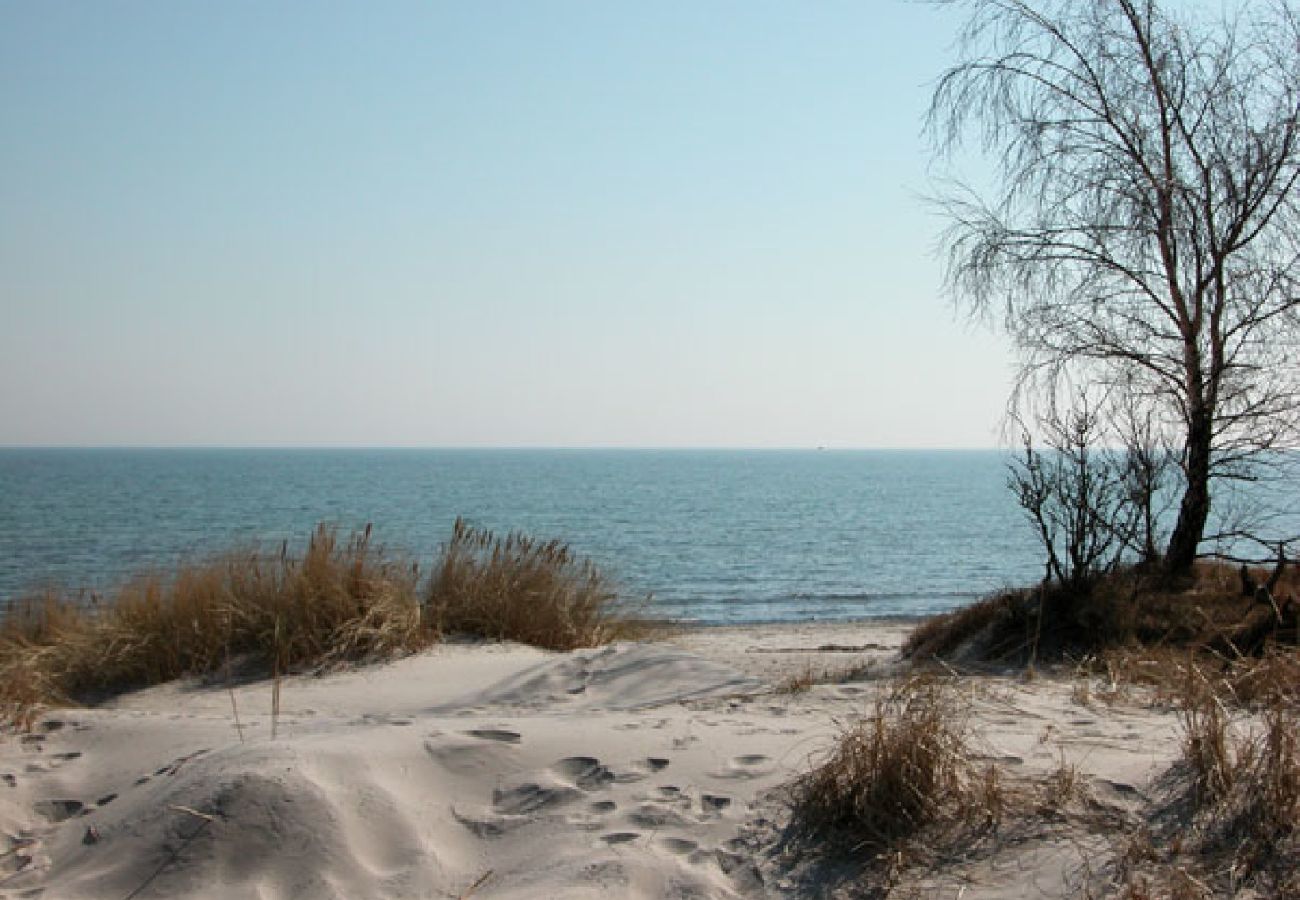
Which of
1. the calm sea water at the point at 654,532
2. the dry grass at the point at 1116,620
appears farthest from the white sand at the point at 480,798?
the calm sea water at the point at 654,532

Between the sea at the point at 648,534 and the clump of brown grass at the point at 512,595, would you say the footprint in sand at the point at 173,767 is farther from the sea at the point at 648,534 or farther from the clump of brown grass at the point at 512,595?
the sea at the point at 648,534

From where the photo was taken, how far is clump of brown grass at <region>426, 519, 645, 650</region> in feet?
33.9

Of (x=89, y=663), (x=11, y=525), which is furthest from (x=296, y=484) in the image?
(x=89, y=663)

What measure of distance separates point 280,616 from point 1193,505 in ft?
25.4

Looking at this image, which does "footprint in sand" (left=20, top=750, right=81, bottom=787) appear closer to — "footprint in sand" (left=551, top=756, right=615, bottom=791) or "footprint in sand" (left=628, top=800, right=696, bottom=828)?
"footprint in sand" (left=551, top=756, right=615, bottom=791)

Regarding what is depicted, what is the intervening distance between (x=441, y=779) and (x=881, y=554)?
30720mm

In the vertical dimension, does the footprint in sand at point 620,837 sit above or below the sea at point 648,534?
above

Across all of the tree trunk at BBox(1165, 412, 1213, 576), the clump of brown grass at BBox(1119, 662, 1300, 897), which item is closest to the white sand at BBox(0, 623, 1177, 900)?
the clump of brown grass at BBox(1119, 662, 1300, 897)

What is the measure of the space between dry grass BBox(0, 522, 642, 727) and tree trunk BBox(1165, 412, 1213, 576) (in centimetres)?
534

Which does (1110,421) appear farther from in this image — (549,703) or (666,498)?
(666,498)

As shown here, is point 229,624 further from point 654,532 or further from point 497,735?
point 654,532

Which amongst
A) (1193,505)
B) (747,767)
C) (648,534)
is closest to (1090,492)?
(1193,505)

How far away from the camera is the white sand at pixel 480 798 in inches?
167

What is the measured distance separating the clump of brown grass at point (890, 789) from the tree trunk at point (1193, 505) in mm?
6107
